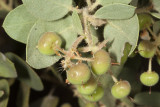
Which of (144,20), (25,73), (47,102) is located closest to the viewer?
(144,20)

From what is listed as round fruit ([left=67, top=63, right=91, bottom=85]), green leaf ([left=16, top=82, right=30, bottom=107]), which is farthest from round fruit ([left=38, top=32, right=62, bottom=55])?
green leaf ([left=16, top=82, right=30, bottom=107])

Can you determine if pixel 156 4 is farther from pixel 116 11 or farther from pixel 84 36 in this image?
pixel 84 36

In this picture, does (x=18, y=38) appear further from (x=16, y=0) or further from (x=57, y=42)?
(x=16, y=0)

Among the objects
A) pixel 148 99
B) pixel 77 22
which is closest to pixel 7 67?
pixel 77 22

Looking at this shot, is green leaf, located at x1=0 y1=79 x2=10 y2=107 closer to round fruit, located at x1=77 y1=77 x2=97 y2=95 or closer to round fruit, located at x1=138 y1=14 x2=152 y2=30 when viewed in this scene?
round fruit, located at x1=77 y1=77 x2=97 y2=95

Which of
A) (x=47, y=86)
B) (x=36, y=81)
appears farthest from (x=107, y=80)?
(x=47, y=86)

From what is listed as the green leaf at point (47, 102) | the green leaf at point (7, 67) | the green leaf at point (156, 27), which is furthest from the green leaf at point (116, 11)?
the green leaf at point (47, 102)
